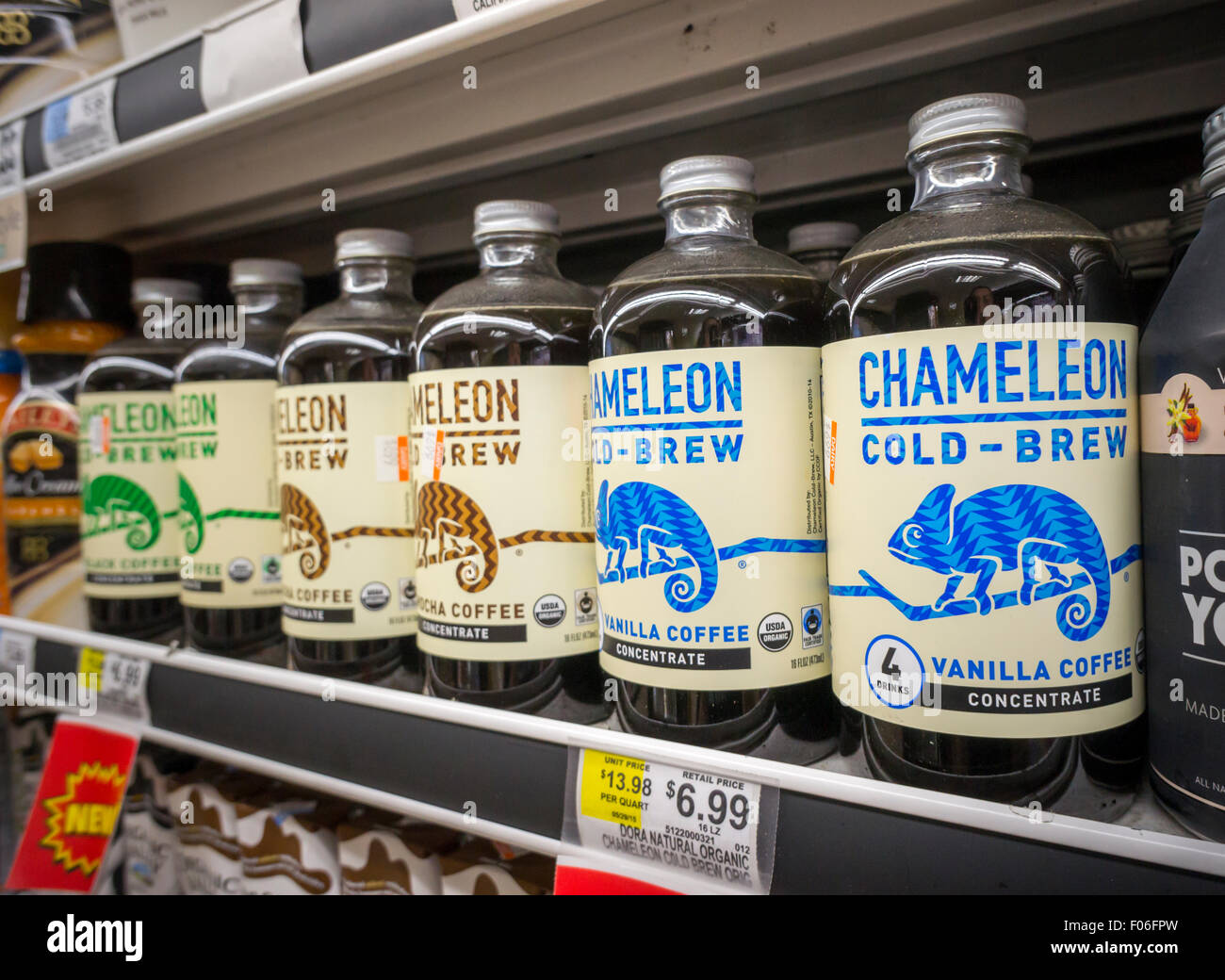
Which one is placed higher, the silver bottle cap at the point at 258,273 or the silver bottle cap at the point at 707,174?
the silver bottle cap at the point at 258,273

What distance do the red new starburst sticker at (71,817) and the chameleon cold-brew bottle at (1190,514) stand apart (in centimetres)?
116

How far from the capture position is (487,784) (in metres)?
0.72

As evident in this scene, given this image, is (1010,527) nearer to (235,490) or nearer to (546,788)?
(546,788)

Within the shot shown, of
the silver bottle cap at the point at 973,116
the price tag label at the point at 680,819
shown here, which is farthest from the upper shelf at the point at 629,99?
the price tag label at the point at 680,819

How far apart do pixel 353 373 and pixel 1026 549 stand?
2.24ft

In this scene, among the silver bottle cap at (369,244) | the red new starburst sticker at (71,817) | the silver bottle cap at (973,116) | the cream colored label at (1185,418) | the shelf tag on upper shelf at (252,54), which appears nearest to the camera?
the cream colored label at (1185,418)

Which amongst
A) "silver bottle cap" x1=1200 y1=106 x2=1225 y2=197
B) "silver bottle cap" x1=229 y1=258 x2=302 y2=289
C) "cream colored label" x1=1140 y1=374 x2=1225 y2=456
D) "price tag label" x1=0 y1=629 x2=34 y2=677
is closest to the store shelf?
"price tag label" x1=0 y1=629 x2=34 y2=677

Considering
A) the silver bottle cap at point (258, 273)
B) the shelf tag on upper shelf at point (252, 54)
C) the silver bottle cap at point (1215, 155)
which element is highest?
the shelf tag on upper shelf at point (252, 54)

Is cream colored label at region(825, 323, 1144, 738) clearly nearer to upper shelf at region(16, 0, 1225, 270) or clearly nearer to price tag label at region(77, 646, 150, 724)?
upper shelf at region(16, 0, 1225, 270)

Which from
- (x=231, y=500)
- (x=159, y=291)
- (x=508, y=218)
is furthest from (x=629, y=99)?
(x=159, y=291)

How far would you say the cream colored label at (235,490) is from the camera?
1.03m

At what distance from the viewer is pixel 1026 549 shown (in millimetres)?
526

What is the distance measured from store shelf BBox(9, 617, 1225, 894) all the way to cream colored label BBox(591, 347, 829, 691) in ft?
0.27

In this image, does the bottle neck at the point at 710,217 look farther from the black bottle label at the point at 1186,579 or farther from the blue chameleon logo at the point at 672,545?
the black bottle label at the point at 1186,579
